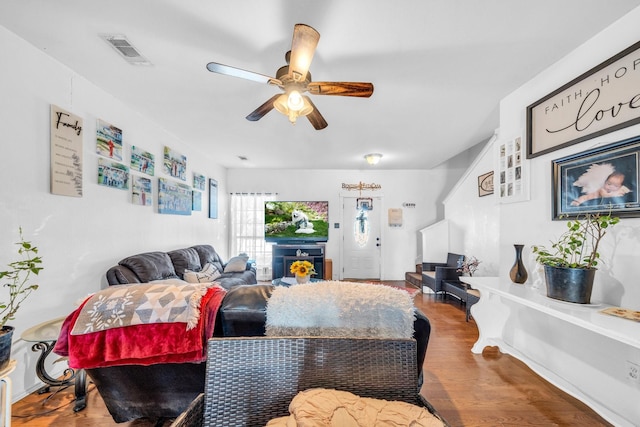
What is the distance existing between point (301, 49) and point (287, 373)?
1672 mm

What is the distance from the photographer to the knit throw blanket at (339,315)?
1266 millimetres

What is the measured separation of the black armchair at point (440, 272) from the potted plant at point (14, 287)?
14.5 ft

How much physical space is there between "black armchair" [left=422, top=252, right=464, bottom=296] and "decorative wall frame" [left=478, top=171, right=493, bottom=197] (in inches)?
42.4

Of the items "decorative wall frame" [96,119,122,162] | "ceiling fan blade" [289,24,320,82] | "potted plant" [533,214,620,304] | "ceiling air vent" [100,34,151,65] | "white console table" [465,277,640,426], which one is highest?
"ceiling air vent" [100,34,151,65]

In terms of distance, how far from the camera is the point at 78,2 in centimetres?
148

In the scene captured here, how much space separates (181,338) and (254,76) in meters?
1.60

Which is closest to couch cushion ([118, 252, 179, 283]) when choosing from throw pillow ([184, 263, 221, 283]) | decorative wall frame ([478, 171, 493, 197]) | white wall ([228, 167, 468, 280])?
throw pillow ([184, 263, 221, 283])

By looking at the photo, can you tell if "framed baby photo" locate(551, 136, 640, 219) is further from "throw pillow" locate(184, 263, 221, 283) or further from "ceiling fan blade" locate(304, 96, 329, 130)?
"throw pillow" locate(184, 263, 221, 283)

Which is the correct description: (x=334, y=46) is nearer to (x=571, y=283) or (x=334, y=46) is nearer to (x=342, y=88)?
(x=342, y=88)

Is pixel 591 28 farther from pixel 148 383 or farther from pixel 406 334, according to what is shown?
pixel 148 383

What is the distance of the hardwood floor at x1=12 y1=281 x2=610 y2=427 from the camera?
1.65 metres

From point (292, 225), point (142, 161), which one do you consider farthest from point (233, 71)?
point (292, 225)

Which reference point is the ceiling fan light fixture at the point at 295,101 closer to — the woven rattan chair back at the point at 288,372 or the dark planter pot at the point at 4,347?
the woven rattan chair back at the point at 288,372

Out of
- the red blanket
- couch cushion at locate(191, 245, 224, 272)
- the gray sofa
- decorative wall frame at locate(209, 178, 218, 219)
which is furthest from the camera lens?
decorative wall frame at locate(209, 178, 218, 219)
